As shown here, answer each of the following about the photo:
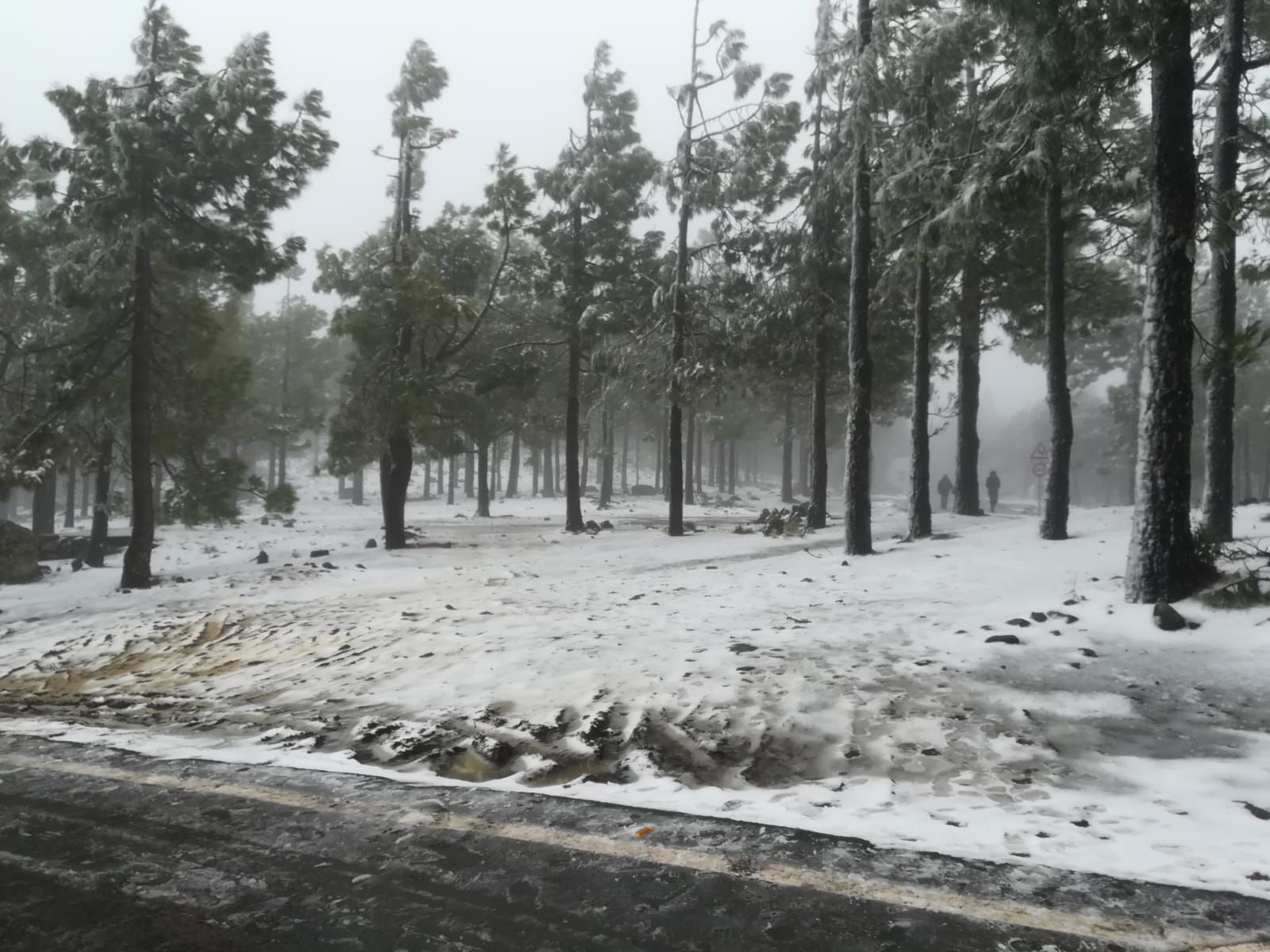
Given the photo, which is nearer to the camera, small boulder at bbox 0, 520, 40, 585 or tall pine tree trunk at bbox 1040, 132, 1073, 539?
tall pine tree trunk at bbox 1040, 132, 1073, 539

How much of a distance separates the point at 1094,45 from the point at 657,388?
12.0 metres

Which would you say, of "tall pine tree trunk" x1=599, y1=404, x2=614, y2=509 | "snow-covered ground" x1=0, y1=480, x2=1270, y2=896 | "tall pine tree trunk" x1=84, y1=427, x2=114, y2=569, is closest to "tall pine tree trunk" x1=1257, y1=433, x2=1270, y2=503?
"tall pine tree trunk" x1=599, y1=404, x2=614, y2=509

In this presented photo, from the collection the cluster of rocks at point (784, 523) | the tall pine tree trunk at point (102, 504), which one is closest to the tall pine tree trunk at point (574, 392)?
the cluster of rocks at point (784, 523)

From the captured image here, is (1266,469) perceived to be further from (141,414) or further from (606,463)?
(141,414)

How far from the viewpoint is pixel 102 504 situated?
16.9m

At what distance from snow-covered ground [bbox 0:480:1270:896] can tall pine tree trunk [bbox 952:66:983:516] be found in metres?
8.06

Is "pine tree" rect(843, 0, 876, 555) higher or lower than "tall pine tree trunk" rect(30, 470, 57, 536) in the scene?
higher

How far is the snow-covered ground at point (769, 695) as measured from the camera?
11.9 feet

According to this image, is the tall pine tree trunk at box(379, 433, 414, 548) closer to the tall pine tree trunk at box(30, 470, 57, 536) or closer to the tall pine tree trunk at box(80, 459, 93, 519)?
the tall pine tree trunk at box(30, 470, 57, 536)

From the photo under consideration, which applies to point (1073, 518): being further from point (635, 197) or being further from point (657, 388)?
point (635, 197)

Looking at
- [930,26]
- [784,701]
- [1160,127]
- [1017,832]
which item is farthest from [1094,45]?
Answer: [1017,832]

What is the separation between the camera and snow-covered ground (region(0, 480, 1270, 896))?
11.9 feet

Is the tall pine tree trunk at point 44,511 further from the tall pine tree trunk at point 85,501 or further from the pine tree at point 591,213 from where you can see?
the pine tree at point 591,213

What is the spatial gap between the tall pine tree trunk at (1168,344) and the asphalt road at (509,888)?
5.33 metres
